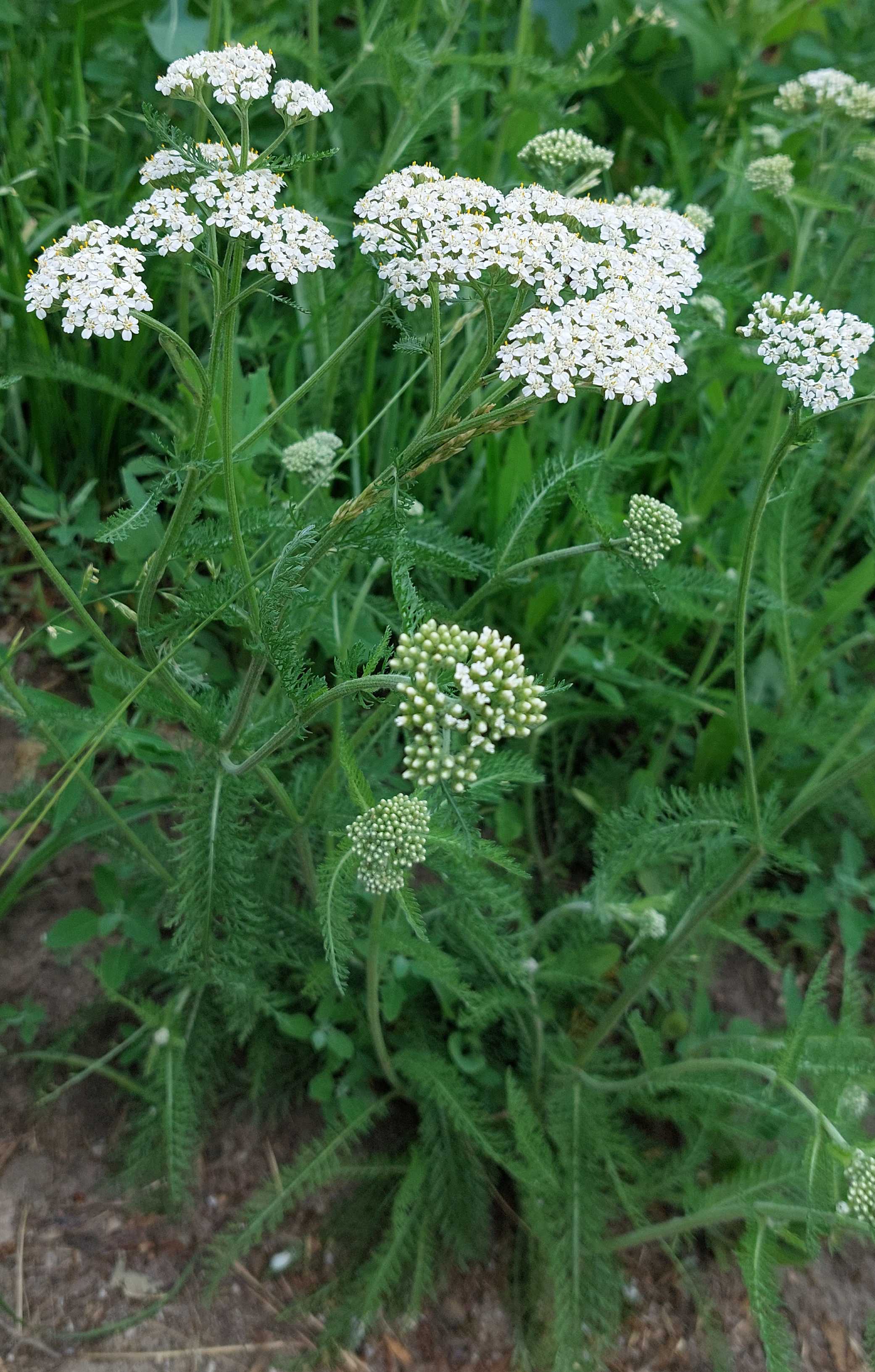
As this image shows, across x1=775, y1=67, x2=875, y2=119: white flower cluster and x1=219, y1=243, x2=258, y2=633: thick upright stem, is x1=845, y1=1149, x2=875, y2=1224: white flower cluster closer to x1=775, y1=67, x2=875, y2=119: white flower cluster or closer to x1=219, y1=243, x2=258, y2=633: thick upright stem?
x1=219, y1=243, x2=258, y2=633: thick upright stem

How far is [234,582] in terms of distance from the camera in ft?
5.58

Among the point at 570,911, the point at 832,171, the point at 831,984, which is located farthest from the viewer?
the point at 831,984

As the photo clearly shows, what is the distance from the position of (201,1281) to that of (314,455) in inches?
75.1

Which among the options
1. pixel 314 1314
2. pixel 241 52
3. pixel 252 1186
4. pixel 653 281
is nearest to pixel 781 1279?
pixel 314 1314

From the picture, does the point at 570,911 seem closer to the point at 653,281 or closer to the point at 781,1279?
the point at 781,1279

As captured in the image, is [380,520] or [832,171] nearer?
[380,520]

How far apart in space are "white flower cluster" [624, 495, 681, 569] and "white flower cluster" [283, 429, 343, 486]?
77 cm

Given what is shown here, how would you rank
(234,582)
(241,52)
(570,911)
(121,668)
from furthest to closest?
(570,911), (121,668), (234,582), (241,52)

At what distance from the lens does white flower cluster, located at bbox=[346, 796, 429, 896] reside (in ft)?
5.03

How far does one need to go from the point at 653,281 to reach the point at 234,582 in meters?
0.84

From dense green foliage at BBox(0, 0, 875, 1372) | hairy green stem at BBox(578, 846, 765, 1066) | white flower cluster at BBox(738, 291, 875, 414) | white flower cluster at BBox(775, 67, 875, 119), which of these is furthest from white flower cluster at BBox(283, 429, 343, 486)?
white flower cluster at BBox(775, 67, 875, 119)

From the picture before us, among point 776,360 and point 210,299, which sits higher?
point 776,360

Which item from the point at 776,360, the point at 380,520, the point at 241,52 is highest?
the point at 241,52

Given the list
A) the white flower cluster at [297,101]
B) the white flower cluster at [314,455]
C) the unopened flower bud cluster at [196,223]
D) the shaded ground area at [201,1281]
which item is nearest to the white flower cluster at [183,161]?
the unopened flower bud cluster at [196,223]
